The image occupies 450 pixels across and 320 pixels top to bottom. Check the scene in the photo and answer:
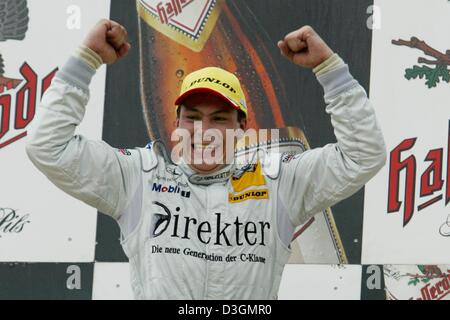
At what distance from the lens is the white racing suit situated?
5.44ft

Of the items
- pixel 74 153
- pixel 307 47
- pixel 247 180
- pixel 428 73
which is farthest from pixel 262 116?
pixel 74 153

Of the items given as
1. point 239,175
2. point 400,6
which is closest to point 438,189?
point 400,6

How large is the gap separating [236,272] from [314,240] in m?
1.18

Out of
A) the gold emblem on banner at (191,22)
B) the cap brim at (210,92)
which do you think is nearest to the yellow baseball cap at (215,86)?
the cap brim at (210,92)

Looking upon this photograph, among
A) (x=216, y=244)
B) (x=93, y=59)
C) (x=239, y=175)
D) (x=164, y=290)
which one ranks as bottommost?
(x=164, y=290)

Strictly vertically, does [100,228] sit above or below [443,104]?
below

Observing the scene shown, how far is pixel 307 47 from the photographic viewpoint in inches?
66.8

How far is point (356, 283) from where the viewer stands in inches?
113

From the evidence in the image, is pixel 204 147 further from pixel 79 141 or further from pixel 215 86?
pixel 79 141

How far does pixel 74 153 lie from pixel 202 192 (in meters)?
0.34

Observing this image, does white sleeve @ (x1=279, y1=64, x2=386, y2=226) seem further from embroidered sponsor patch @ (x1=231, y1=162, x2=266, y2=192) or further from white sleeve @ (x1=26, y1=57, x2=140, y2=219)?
white sleeve @ (x1=26, y1=57, x2=140, y2=219)

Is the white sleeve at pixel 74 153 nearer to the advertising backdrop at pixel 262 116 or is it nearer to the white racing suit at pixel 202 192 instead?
the white racing suit at pixel 202 192

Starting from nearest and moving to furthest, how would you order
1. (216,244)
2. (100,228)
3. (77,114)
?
1. (77,114)
2. (216,244)
3. (100,228)

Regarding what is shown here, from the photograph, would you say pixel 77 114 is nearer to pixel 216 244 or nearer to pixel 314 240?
pixel 216 244
